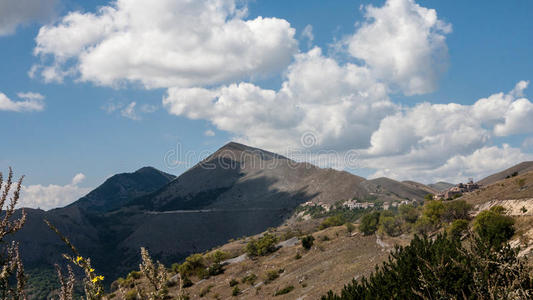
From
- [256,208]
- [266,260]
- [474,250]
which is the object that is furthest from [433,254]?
[256,208]

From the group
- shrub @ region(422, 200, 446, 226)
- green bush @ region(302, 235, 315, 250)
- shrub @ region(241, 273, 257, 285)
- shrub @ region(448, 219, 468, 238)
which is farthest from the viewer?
green bush @ region(302, 235, 315, 250)

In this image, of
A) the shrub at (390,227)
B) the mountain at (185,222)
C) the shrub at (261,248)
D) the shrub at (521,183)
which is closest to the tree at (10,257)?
the shrub at (390,227)

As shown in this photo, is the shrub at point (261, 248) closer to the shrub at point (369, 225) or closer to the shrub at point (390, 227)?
the shrub at point (369, 225)

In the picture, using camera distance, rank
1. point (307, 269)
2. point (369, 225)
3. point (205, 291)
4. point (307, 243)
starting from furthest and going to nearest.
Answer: point (307, 243) < point (369, 225) < point (205, 291) < point (307, 269)

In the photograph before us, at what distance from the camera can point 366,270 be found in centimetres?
2277

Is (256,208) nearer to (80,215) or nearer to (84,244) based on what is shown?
(84,244)

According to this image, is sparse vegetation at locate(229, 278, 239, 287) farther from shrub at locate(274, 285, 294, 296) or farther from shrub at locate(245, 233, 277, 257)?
shrub at locate(245, 233, 277, 257)

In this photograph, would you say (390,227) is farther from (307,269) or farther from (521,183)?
(521,183)

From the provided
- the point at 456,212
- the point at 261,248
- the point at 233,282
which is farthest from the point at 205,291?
the point at 456,212

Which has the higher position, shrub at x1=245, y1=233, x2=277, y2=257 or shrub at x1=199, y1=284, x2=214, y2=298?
shrub at x1=245, y1=233, x2=277, y2=257

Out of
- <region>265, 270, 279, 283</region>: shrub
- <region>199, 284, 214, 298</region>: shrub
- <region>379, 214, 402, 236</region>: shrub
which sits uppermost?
<region>379, 214, 402, 236</region>: shrub

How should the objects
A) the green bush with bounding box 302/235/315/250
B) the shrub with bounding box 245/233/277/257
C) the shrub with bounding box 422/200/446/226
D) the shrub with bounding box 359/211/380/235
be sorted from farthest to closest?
the shrub with bounding box 245/233/277/257 < the green bush with bounding box 302/235/315/250 < the shrub with bounding box 359/211/380/235 < the shrub with bounding box 422/200/446/226

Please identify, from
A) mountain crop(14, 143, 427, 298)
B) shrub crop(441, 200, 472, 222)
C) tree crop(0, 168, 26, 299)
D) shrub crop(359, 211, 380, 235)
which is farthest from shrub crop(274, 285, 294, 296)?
mountain crop(14, 143, 427, 298)

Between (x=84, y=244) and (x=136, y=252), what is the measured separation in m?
25.9
